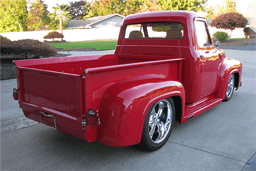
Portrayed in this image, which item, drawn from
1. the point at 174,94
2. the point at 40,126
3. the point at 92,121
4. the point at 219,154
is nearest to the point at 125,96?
the point at 92,121

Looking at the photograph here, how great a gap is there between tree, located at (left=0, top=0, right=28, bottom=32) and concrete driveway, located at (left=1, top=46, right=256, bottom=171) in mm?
59961

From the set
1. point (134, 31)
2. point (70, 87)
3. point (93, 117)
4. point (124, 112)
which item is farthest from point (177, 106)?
point (134, 31)

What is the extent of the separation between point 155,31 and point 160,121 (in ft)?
6.34

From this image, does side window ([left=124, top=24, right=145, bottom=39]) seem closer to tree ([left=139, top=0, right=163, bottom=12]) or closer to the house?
the house

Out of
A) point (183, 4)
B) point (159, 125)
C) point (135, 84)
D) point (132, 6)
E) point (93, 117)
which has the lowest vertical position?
point (159, 125)

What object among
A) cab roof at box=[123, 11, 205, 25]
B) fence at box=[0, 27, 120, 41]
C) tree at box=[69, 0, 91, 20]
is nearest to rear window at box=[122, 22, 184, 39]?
cab roof at box=[123, 11, 205, 25]

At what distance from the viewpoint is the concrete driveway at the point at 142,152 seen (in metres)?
2.83

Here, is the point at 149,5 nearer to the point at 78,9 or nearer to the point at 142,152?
the point at 78,9

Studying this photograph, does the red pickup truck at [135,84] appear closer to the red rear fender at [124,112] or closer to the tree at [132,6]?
the red rear fender at [124,112]

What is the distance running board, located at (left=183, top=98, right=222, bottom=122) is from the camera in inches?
144

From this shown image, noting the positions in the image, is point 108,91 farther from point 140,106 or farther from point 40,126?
point 40,126

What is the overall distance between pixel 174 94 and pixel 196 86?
2.79ft

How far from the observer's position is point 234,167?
9.01ft

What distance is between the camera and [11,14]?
185 ft
